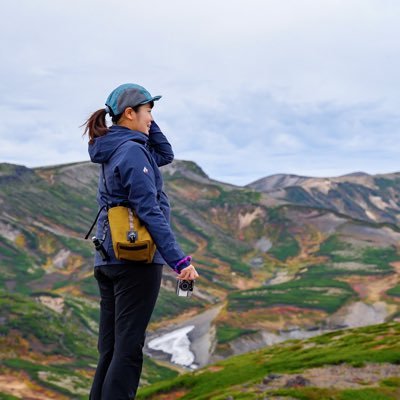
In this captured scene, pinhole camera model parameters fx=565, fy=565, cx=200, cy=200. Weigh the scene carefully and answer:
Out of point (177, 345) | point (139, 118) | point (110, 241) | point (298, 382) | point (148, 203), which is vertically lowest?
point (177, 345)

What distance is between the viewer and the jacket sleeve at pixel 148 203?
813 cm

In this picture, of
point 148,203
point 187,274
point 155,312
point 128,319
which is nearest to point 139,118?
point 148,203

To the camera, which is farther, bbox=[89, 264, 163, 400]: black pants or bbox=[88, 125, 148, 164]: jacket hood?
bbox=[88, 125, 148, 164]: jacket hood

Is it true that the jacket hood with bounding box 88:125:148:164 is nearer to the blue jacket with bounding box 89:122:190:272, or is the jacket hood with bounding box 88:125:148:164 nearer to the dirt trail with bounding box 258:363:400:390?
the blue jacket with bounding box 89:122:190:272

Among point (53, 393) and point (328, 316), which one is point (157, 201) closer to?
point (53, 393)

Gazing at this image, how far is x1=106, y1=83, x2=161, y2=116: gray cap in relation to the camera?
29.3ft

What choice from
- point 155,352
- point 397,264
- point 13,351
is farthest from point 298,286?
point 13,351

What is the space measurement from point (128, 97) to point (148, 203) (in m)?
1.86

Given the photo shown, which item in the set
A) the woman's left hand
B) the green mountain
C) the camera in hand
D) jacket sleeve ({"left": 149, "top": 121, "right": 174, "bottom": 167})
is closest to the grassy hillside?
jacket sleeve ({"left": 149, "top": 121, "right": 174, "bottom": 167})

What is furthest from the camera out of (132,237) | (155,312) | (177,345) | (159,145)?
(155,312)

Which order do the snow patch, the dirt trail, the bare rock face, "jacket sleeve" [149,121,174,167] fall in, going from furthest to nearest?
1. the snow patch
2. the bare rock face
3. the dirt trail
4. "jacket sleeve" [149,121,174,167]

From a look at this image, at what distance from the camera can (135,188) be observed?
828cm

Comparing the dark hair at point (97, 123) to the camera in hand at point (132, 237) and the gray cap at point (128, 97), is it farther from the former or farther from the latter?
the camera in hand at point (132, 237)

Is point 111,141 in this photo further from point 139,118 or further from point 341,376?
point 341,376
